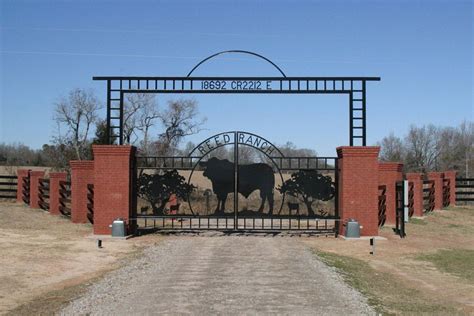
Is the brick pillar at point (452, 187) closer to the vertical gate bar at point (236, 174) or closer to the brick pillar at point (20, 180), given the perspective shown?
the vertical gate bar at point (236, 174)

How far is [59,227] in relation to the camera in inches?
868

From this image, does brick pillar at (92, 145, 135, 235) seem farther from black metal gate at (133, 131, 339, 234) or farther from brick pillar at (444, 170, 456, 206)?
brick pillar at (444, 170, 456, 206)

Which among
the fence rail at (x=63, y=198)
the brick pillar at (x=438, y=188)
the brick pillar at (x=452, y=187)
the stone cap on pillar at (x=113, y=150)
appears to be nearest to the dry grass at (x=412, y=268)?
the stone cap on pillar at (x=113, y=150)

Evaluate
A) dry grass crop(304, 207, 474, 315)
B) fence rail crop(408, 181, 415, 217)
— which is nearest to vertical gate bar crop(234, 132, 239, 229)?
dry grass crop(304, 207, 474, 315)

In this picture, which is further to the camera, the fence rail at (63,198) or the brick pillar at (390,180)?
the fence rail at (63,198)

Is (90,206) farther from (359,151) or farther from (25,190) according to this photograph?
(359,151)

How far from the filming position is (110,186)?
778 inches

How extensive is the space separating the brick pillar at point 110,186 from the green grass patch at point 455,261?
9323mm

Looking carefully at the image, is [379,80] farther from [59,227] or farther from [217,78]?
[59,227]

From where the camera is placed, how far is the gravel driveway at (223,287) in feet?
28.4

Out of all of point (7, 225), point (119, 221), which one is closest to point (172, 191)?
point (119, 221)

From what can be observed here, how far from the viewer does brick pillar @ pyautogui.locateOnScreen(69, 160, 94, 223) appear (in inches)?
915

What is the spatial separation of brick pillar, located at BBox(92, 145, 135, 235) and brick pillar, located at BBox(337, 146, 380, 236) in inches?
275

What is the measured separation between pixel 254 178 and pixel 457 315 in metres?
11.5
